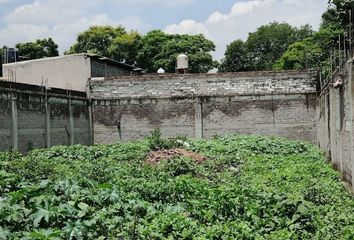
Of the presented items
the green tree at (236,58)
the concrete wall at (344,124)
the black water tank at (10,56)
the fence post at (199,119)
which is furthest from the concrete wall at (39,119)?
the green tree at (236,58)

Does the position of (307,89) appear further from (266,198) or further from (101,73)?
(266,198)

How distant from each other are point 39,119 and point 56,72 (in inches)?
271

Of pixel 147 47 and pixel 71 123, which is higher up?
pixel 147 47

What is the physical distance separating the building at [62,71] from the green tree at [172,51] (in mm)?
19003

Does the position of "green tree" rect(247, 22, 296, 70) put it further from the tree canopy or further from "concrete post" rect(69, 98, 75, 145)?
"concrete post" rect(69, 98, 75, 145)

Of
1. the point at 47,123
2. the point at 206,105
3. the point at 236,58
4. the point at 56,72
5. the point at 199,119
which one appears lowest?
the point at 199,119

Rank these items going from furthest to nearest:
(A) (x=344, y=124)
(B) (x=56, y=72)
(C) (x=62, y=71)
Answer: (B) (x=56, y=72)
(C) (x=62, y=71)
(A) (x=344, y=124)

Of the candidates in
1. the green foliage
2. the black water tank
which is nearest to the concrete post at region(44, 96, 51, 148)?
the black water tank

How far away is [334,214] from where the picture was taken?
6.64 meters

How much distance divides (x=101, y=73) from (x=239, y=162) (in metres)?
12.7

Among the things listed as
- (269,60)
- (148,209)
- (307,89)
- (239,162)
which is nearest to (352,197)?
(148,209)

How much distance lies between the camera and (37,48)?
4712 cm

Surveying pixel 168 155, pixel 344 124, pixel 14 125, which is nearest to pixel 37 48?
pixel 14 125

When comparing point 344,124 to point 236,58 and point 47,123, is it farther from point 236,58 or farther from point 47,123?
point 236,58
